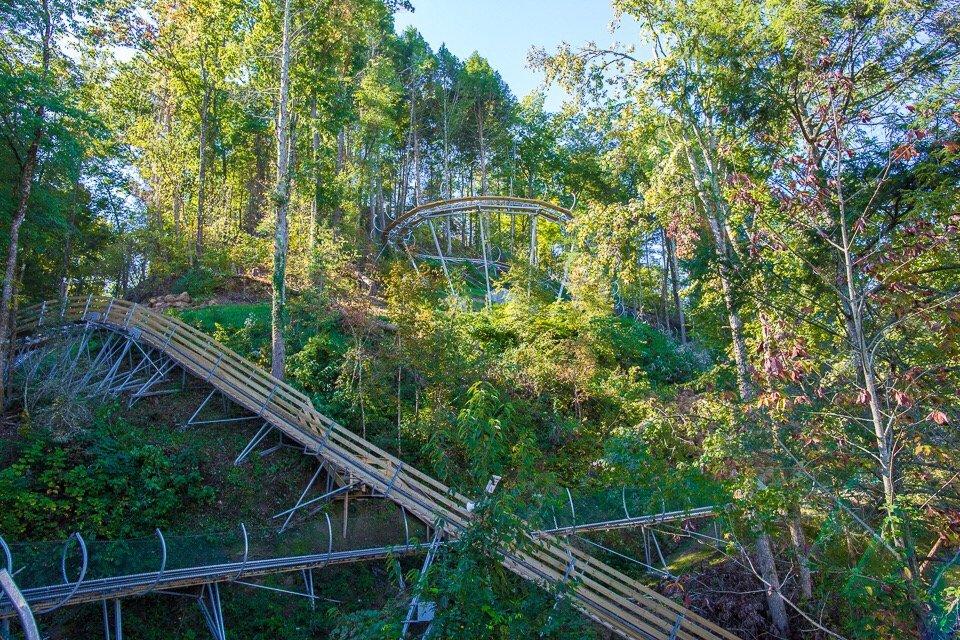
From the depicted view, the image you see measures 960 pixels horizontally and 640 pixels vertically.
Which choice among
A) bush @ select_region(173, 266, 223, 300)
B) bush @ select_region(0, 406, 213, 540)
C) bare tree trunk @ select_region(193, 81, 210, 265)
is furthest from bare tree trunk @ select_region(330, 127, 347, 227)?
bush @ select_region(0, 406, 213, 540)

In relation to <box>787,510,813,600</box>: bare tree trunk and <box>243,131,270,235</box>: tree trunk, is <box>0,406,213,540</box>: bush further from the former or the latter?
<box>243,131,270,235</box>: tree trunk

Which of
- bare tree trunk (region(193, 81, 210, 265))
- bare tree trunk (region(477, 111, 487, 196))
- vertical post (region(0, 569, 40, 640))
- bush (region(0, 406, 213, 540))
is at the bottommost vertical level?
bush (region(0, 406, 213, 540))

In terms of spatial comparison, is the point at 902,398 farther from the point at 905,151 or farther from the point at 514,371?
the point at 514,371

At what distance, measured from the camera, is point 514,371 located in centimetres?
1509

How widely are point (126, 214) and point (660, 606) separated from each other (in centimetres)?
2310

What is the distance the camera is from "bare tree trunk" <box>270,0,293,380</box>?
13166mm

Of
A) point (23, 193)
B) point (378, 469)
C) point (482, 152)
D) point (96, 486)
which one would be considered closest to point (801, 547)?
point (378, 469)

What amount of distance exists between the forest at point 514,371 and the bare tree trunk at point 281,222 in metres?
0.09

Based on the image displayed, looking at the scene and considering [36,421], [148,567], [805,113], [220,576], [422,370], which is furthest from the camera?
[422,370]

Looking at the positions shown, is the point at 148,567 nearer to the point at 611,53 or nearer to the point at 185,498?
the point at 185,498

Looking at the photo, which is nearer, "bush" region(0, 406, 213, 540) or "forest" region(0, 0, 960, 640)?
"forest" region(0, 0, 960, 640)

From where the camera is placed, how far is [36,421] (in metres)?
10.4

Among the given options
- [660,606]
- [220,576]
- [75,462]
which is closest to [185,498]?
[75,462]

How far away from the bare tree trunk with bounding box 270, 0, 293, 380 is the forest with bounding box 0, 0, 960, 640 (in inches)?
3.5
